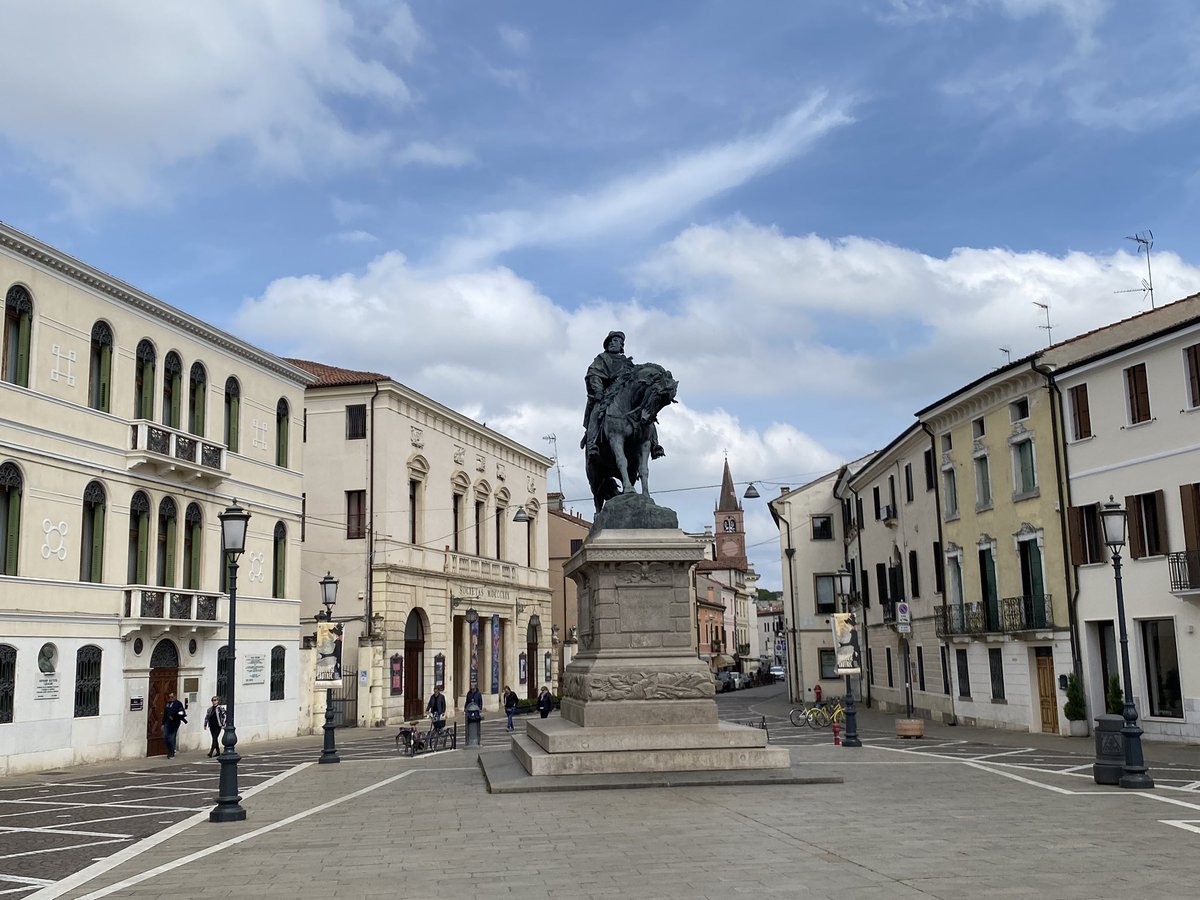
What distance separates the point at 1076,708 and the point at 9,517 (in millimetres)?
26599

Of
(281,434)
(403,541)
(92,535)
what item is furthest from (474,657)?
(92,535)

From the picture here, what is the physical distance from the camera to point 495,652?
2023 inches

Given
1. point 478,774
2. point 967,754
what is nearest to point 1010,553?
point 967,754

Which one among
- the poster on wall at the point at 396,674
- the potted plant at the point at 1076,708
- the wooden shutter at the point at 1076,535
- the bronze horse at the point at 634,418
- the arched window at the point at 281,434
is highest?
the arched window at the point at 281,434

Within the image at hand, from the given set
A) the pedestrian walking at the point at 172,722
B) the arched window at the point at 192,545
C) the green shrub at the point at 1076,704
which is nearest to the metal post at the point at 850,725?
the green shrub at the point at 1076,704

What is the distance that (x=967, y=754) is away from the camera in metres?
24.4

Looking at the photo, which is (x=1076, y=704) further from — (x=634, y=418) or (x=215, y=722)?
(x=215, y=722)

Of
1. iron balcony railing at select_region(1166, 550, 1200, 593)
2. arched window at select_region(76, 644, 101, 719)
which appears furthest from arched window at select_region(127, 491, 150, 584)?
iron balcony railing at select_region(1166, 550, 1200, 593)

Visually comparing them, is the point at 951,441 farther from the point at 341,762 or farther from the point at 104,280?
the point at 104,280

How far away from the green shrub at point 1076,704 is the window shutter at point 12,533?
85.7 ft

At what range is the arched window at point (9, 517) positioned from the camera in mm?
24516

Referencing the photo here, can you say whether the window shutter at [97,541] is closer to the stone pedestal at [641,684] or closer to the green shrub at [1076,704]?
the stone pedestal at [641,684]

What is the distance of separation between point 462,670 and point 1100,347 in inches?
1179

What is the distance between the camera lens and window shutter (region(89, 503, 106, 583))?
2725 cm
